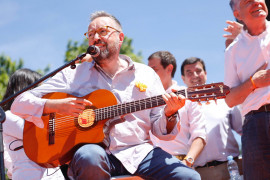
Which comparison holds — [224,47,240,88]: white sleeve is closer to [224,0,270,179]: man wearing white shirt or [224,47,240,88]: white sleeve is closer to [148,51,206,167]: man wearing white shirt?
[224,0,270,179]: man wearing white shirt

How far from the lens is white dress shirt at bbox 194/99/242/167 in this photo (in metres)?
5.53

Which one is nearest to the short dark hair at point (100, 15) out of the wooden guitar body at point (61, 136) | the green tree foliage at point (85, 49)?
the wooden guitar body at point (61, 136)

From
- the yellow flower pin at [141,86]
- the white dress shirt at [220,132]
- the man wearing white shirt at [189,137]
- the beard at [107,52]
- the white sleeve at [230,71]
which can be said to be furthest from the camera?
the white dress shirt at [220,132]

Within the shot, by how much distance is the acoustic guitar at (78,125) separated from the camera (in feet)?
12.0

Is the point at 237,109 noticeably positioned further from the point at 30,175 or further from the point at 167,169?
the point at 30,175

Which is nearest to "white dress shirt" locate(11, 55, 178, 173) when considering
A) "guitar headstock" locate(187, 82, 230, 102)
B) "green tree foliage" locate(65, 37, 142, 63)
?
"guitar headstock" locate(187, 82, 230, 102)

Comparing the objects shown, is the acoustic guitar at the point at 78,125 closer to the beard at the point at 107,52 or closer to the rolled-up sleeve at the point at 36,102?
the rolled-up sleeve at the point at 36,102

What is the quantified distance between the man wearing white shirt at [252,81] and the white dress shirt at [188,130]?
166 centimetres

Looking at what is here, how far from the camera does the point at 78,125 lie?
3.88 meters

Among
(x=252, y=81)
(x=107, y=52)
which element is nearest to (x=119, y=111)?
(x=107, y=52)

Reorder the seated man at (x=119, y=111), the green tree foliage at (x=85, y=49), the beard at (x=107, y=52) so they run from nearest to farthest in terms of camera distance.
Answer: the seated man at (x=119, y=111), the beard at (x=107, y=52), the green tree foliage at (x=85, y=49)

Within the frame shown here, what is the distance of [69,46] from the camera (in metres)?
28.4

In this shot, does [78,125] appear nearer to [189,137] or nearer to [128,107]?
[128,107]

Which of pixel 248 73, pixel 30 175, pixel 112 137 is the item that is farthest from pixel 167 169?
pixel 30 175
